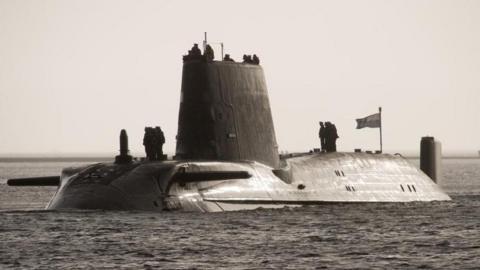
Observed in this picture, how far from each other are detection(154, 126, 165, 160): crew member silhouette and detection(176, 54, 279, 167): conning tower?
4.95ft

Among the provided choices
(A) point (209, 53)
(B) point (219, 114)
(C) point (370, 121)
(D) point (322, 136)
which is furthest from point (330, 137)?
(A) point (209, 53)

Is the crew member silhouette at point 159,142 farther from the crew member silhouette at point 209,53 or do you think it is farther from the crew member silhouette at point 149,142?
the crew member silhouette at point 209,53

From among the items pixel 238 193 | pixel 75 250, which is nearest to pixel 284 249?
pixel 75 250

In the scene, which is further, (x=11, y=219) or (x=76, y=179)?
(x=11, y=219)

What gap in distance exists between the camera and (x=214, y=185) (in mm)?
50906

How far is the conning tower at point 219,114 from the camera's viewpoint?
53.2 metres

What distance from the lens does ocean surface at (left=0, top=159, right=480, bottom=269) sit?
123 feet

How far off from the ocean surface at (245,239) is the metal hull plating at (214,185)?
68cm

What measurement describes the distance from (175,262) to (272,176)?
1711 cm

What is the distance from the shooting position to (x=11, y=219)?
54469 millimetres

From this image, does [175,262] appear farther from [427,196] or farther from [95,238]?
[427,196]

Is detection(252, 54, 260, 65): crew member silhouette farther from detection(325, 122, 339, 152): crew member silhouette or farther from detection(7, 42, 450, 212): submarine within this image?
detection(325, 122, 339, 152): crew member silhouette

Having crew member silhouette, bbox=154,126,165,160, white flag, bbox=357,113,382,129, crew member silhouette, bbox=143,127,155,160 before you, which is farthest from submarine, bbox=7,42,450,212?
white flag, bbox=357,113,382,129

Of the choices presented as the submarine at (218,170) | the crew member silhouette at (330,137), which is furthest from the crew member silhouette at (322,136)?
the submarine at (218,170)
